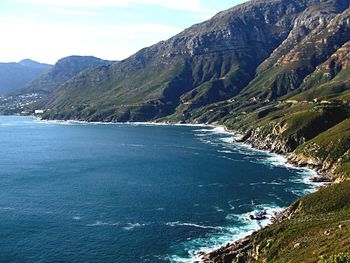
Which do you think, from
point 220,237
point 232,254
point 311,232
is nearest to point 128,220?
point 220,237

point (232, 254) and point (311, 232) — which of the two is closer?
point (311, 232)

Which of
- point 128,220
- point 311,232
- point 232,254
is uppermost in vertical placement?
point 311,232

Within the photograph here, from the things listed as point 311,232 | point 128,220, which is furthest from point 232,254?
point 128,220

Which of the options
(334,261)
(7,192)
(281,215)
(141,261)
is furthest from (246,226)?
(7,192)

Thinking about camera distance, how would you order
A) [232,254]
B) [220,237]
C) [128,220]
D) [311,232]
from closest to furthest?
[311,232]
[232,254]
[220,237]
[128,220]

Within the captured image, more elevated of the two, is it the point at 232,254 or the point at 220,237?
the point at 232,254

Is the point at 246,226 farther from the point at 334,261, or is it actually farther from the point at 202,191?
the point at 334,261

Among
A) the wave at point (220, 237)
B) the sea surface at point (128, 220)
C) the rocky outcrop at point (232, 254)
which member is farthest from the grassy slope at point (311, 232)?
the sea surface at point (128, 220)

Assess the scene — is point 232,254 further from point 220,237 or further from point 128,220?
point 128,220

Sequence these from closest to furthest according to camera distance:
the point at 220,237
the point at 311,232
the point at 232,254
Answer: the point at 311,232 < the point at 232,254 < the point at 220,237

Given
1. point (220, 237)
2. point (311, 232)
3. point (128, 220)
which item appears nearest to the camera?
point (311, 232)

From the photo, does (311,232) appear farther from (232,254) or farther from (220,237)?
(220,237)
